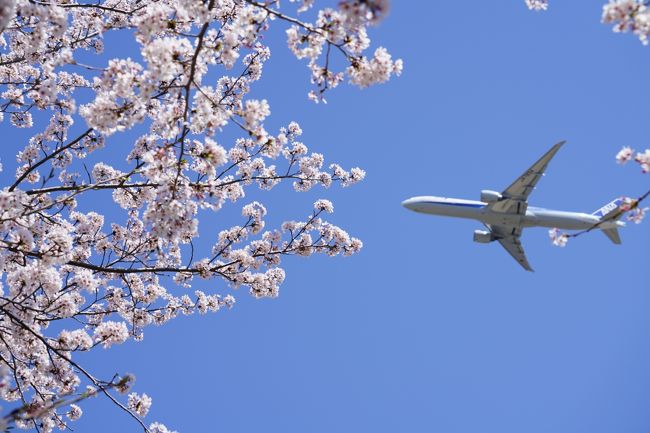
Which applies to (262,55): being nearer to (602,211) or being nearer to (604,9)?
(604,9)

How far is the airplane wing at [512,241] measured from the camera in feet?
119

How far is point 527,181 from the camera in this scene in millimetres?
30609

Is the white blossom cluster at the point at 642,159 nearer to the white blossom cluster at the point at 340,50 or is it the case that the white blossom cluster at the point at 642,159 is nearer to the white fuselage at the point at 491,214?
the white blossom cluster at the point at 340,50

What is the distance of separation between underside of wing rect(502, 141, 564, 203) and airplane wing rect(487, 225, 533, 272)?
14.5 feet

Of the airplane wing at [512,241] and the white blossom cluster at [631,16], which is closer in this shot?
the white blossom cluster at [631,16]

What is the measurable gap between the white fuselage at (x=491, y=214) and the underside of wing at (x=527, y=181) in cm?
152

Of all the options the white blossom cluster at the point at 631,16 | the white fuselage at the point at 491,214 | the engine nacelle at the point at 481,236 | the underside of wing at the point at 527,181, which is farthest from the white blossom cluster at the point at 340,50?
the engine nacelle at the point at 481,236

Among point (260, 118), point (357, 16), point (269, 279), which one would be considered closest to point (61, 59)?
point (260, 118)

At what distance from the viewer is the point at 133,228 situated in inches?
464

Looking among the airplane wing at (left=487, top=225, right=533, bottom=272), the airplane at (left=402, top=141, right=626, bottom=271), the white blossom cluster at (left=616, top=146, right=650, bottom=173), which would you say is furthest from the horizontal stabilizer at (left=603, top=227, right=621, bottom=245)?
the white blossom cluster at (left=616, top=146, right=650, bottom=173)

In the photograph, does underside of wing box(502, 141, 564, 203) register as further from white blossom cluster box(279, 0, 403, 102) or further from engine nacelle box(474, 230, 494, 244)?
white blossom cluster box(279, 0, 403, 102)

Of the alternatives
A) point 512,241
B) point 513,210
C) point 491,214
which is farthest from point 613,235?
point 491,214

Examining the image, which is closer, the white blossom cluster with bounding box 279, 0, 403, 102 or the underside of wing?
the white blossom cluster with bounding box 279, 0, 403, 102

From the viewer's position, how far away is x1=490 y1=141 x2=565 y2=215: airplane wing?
29.4 metres
